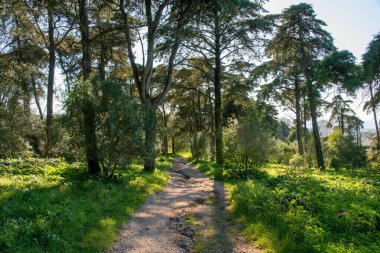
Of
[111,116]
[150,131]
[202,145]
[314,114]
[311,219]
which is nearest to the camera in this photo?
[311,219]

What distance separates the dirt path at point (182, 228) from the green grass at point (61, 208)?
1.30 feet

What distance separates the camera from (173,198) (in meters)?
12.6

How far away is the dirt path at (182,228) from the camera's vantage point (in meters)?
7.15

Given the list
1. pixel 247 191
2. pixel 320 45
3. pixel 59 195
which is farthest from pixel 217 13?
pixel 59 195

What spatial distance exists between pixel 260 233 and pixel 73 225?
426cm

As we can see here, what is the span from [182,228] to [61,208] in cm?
318

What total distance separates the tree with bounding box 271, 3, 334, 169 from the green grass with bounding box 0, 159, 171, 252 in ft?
50.2

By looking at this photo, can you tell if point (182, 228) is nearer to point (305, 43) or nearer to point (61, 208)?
point (61, 208)

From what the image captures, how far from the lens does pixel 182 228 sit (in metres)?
8.67

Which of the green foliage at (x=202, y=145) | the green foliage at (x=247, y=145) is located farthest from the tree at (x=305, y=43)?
the green foliage at (x=202, y=145)

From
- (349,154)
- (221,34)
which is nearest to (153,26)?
(221,34)

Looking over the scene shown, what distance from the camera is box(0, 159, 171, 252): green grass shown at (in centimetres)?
578

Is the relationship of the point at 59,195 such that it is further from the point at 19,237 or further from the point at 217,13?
the point at 217,13

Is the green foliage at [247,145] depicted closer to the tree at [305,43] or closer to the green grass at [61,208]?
the green grass at [61,208]
